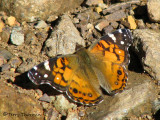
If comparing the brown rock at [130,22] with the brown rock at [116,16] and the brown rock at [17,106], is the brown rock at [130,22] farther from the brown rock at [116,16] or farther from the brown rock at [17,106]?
the brown rock at [17,106]

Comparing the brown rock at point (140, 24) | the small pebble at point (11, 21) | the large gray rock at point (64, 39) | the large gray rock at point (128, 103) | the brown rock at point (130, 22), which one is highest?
the small pebble at point (11, 21)

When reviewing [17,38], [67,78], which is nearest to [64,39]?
[17,38]

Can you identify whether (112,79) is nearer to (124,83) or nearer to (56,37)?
(124,83)

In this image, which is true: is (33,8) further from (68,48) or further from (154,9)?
(154,9)

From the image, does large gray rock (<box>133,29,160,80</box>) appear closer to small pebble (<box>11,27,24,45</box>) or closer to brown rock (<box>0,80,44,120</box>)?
brown rock (<box>0,80,44,120</box>)

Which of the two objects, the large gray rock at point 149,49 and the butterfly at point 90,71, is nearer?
the butterfly at point 90,71

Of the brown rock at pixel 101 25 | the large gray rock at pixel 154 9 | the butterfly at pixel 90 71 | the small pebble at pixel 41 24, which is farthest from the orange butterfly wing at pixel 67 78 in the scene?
the large gray rock at pixel 154 9

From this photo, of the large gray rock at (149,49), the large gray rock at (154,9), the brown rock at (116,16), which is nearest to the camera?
the large gray rock at (149,49)
